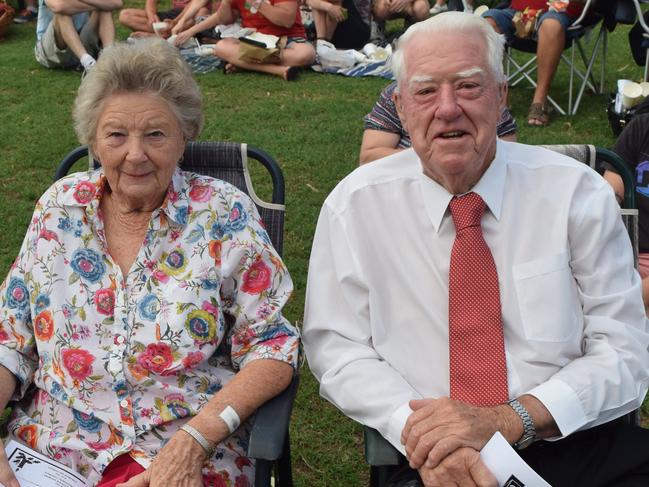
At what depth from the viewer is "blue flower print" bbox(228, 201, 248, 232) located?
97.7 inches

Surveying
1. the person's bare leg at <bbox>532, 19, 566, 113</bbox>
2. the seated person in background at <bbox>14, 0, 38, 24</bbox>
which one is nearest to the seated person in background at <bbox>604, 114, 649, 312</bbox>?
the person's bare leg at <bbox>532, 19, 566, 113</bbox>

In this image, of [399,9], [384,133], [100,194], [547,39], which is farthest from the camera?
[399,9]

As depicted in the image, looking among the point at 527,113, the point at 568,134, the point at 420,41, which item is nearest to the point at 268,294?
the point at 420,41

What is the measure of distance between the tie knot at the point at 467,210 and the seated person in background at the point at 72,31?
6.57m

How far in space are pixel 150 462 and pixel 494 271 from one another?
1.15m

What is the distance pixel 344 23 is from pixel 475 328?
24.1 feet

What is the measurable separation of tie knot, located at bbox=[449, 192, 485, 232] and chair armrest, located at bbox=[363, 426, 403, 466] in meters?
0.64

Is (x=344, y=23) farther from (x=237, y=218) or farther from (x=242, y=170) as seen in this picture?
(x=237, y=218)

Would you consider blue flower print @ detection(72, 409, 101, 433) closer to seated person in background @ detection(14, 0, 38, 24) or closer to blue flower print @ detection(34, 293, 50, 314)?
blue flower print @ detection(34, 293, 50, 314)

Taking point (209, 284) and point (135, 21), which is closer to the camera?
point (209, 284)

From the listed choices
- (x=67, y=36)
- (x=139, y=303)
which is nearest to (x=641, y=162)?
(x=139, y=303)

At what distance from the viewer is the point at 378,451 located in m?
2.22

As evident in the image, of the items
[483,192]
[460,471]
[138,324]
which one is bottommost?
[460,471]

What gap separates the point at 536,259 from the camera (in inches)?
92.7
